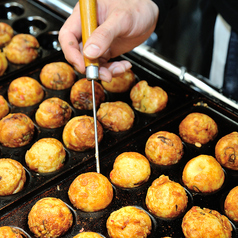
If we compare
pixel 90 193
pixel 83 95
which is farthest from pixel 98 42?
pixel 90 193

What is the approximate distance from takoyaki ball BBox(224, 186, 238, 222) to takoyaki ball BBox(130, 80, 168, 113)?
1083mm

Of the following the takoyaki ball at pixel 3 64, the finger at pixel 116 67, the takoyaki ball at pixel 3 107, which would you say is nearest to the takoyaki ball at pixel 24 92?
the takoyaki ball at pixel 3 107

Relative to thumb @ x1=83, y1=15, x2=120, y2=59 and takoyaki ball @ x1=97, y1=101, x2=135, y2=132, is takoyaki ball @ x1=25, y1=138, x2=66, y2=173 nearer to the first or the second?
takoyaki ball @ x1=97, y1=101, x2=135, y2=132

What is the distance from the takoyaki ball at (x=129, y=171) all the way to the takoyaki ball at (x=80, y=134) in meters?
0.33

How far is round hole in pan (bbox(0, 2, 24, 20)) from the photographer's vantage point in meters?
4.32

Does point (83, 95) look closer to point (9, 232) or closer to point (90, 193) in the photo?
point (90, 193)

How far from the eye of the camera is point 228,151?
102 inches

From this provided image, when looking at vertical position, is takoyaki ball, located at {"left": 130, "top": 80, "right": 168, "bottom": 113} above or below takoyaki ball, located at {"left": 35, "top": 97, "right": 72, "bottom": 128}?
above

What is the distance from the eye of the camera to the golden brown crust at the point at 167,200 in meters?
2.29

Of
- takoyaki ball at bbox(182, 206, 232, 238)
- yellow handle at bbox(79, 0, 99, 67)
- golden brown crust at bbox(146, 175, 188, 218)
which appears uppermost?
yellow handle at bbox(79, 0, 99, 67)

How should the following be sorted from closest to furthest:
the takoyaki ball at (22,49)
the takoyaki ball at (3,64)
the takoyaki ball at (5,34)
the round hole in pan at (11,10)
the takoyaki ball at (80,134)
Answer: the takoyaki ball at (80,134)
the takoyaki ball at (3,64)
the takoyaki ball at (22,49)
the takoyaki ball at (5,34)
the round hole in pan at (11,10)

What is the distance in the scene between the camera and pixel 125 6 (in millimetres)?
2850

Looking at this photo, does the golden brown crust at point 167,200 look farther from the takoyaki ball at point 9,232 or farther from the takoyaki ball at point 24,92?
the takoyaki ball at point 24,92

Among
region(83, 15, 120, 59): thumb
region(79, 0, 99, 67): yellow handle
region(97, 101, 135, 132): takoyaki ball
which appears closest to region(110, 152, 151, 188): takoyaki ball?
region(97, 101, 135, 132): takoyaki ball
